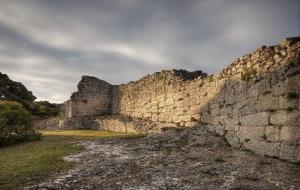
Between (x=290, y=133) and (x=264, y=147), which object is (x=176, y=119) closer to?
(x=264, y=147)

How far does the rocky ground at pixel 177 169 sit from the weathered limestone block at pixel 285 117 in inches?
39.6

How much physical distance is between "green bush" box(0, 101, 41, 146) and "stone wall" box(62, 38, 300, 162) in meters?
6.43

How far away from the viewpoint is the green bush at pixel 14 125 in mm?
15632

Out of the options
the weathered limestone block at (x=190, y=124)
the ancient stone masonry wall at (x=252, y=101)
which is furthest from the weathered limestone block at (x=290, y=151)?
the weathered limestone block at (x=190, y=124)

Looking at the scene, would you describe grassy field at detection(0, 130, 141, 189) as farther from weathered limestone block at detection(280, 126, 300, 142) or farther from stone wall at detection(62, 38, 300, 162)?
weathered limestone block at detection(280, 126, 300, 142)

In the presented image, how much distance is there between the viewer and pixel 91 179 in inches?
318

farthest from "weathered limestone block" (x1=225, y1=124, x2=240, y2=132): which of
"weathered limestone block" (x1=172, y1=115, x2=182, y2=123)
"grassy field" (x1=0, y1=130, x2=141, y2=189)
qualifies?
"grassy field" (x1=0, y1=130, x2=141, y2=189)

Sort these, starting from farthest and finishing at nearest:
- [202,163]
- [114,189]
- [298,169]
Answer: [202,163] < [298,169] < [114,189]

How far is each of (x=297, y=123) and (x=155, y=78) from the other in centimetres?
1128

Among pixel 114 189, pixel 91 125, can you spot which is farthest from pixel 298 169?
pixel 91 125

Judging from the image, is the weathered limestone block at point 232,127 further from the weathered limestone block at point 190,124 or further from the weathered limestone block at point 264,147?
the weathered limestone block at point 190,124

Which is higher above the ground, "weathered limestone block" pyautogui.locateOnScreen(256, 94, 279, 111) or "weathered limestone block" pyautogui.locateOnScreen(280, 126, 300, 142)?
"weathered limestone block" pyautogui.locateOnScreen(256, 94, 279, 111)

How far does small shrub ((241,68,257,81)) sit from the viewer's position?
10.4m

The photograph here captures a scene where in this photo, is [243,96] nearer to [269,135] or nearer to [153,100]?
[269,135]
